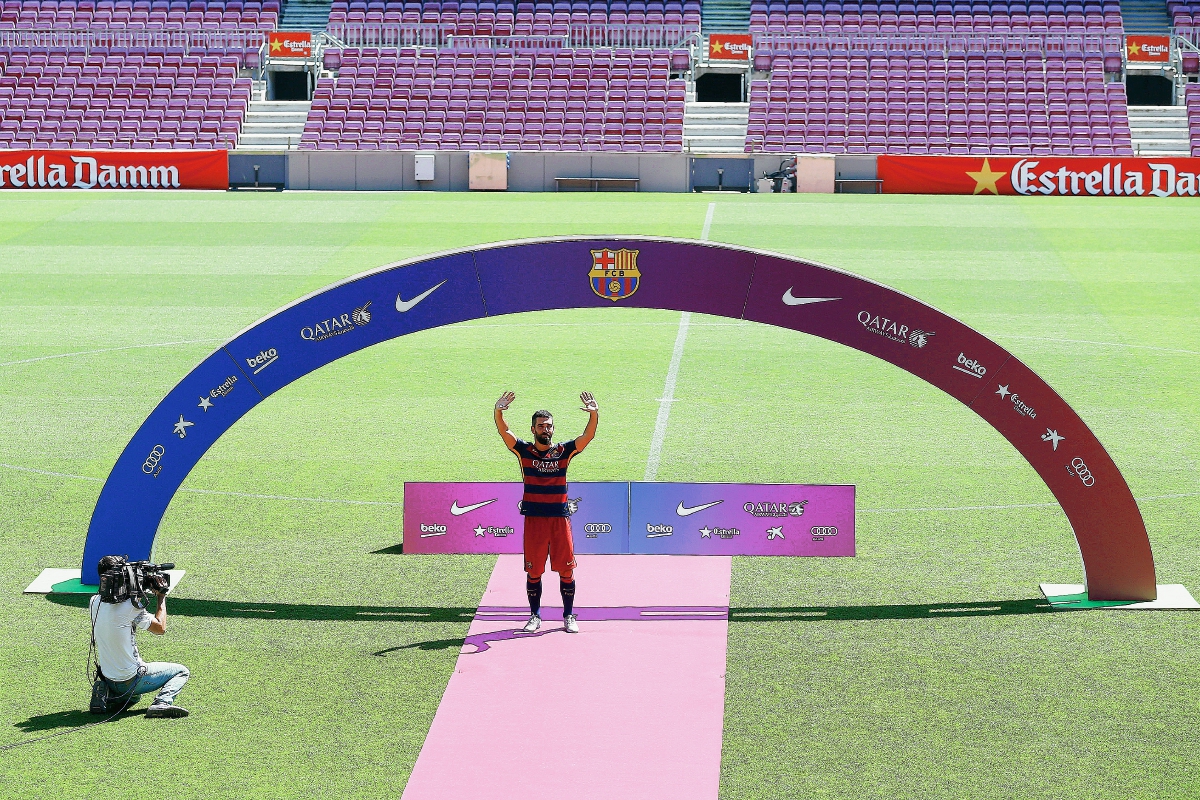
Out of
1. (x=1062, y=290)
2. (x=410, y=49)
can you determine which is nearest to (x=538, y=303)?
(x=1062, y=290)

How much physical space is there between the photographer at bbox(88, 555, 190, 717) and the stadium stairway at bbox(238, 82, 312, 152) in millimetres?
39842

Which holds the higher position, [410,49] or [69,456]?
[410,49]

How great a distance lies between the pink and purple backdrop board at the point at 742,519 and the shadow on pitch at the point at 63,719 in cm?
454

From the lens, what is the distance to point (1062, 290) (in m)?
26.7

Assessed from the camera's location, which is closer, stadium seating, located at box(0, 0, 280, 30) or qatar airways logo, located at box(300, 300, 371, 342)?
qatar airways logo, located at box(300, 300, 371, 342)

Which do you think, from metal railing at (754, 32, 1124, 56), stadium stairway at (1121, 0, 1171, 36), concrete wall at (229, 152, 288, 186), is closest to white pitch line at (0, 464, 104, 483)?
concrete wall at (229, 152, 288, 186)

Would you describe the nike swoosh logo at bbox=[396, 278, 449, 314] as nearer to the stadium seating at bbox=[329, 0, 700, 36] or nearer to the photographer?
the photographer

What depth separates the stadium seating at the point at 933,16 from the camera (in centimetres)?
5291

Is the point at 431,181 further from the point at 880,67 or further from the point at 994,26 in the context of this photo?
the point at 994,26

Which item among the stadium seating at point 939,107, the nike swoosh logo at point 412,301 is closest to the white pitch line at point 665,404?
the nike swoosh logo at point 412,301

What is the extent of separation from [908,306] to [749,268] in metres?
1.17

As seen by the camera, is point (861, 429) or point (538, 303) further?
point (861, 429)

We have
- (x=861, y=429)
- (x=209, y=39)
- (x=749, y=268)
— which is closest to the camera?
(x=749, y=268)

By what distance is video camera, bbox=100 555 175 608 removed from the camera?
30.2 feet
